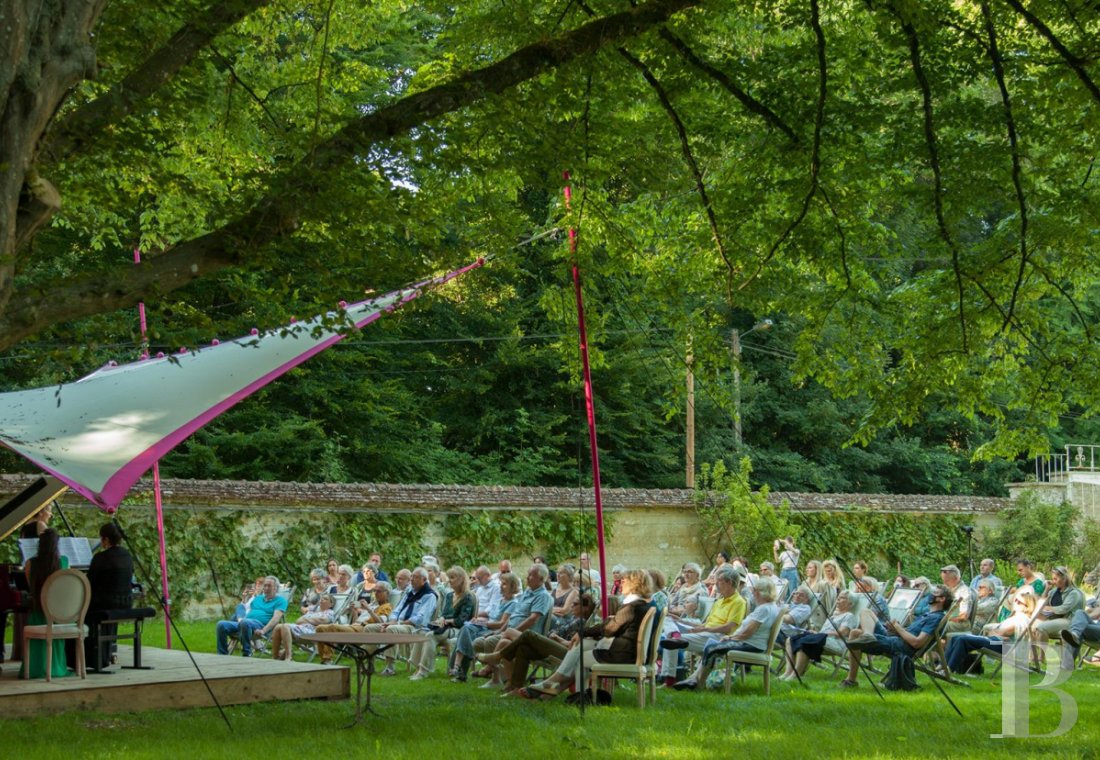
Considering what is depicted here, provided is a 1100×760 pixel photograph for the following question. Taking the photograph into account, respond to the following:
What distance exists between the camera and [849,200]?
9.32 metres

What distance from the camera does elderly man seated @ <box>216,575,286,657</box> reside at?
1204 centimetres

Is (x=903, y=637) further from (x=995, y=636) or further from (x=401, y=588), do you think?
(x=401, y=588)

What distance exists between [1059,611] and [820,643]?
8.58ft

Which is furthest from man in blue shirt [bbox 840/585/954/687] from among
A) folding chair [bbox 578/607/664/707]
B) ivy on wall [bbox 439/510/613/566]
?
ivy on wall [bbox 439/510/613/566]

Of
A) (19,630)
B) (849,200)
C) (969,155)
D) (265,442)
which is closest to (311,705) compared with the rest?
(19,630)

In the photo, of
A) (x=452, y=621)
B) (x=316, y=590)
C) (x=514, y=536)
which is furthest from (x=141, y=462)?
(x=514, y=536)

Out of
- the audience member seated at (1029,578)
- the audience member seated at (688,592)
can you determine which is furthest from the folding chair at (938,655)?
the audience member seated at (688,592)

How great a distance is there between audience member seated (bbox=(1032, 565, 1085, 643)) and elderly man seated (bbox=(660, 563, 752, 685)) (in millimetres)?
3237

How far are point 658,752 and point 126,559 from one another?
4631 mm

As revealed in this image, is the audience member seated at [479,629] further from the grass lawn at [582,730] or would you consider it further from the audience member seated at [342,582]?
the audience member seated at [342,582]

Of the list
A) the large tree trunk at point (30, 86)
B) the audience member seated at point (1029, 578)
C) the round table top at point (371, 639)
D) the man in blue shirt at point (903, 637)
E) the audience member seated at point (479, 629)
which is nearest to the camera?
the large tree trunk at point (30, 86)

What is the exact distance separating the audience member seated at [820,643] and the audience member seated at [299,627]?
4.37 m

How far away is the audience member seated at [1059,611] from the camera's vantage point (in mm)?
11289

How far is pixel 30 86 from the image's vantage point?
4.69 m
